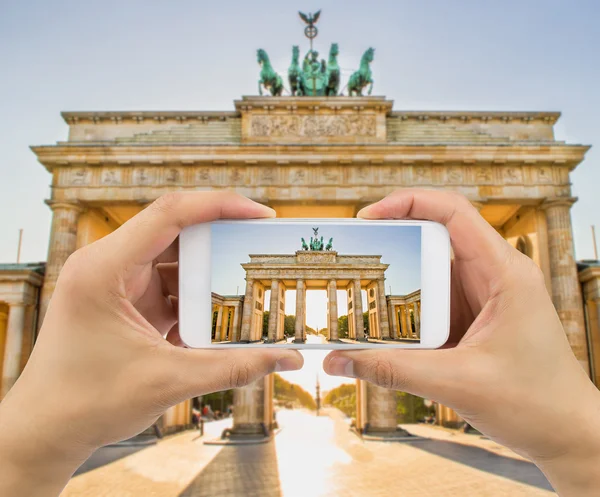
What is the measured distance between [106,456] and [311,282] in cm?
2047

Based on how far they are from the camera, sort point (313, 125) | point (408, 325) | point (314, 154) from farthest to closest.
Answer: point (313, 125) → point (314, 154) → point (408, 325)

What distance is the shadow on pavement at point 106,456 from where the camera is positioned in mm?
17550

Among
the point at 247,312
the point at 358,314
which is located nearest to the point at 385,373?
the point at 358,314

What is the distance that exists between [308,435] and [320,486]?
49.0 feet

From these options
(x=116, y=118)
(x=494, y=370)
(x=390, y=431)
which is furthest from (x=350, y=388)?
(x=494, y=370)

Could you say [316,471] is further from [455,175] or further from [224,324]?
[224,324]

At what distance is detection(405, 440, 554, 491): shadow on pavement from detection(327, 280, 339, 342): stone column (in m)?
12.8

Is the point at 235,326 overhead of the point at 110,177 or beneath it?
beneath

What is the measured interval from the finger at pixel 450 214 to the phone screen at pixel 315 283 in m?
0.18

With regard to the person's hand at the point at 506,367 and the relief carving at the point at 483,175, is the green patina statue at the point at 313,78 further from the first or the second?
the person's hand at the point at 506,367

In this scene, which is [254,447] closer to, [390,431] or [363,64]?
[390,431]

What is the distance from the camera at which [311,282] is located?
301 centimetres

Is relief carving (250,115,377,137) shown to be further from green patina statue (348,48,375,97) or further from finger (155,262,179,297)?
finger (155,262,179,297)

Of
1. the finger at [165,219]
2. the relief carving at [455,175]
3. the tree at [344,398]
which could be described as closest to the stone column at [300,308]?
the finger at [165,219]
